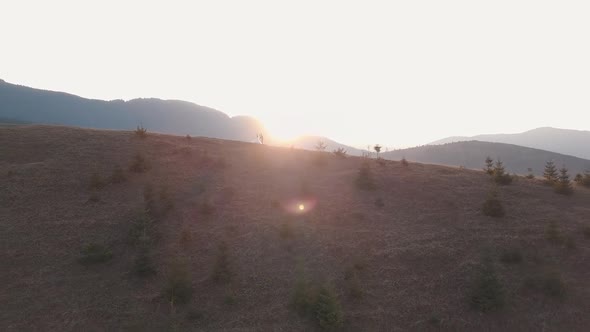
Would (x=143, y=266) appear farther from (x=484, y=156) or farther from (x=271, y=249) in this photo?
(x=484, y=156)

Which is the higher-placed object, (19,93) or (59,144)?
(19,93)

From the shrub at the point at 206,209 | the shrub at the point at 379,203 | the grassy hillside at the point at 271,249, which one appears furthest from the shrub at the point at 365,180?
the shrub at the point at 206,209

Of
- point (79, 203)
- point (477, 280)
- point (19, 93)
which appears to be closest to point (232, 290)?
point (477, 280)

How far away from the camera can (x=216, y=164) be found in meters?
24.6

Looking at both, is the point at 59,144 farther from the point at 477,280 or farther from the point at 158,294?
the point at 477,280

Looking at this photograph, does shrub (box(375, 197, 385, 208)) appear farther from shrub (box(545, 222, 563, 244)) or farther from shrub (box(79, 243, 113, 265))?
shrub (box(79, 243, 113, 265))

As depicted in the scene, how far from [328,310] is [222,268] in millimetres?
4329

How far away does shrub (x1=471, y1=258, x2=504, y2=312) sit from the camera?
1228cm

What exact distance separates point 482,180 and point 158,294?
19786 mm

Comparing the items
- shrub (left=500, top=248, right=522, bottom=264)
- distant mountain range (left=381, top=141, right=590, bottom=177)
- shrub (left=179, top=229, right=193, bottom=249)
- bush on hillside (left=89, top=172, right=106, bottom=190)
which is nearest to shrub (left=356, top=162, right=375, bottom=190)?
shrub (left=500, top=248, right=522, bottom=264)

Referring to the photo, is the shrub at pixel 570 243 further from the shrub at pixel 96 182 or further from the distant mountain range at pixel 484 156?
the distant mountain range at pixel 484 156

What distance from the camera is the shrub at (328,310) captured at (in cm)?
1150

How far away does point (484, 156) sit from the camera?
93.4m

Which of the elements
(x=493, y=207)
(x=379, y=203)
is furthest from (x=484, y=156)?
(x=379, y=203)
